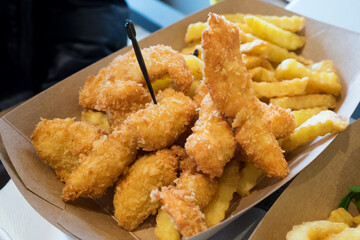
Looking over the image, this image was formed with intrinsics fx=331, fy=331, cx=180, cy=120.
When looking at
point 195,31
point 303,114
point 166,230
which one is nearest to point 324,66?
point 303,114

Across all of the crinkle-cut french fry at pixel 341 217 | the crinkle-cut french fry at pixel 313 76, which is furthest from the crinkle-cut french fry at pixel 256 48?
the crinkle-cut french fry at pixel 341 217

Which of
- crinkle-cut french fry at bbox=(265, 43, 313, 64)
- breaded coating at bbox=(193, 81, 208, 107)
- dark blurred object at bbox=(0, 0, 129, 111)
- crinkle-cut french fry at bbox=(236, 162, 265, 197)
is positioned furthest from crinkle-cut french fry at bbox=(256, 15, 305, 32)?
dark blurred object at bbox=(0, 0, 129, 111)

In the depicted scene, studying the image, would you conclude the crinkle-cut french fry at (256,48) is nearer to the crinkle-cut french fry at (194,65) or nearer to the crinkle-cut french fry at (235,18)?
the crinkle-cut french fry at (194,65)

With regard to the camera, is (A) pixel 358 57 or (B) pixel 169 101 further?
(A) pixel 358 57

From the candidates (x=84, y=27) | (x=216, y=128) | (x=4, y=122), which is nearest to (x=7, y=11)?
(x=84, y=27)

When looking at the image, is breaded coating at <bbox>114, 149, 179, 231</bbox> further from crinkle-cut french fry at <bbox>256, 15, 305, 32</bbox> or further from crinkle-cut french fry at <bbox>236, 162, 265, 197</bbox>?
crinkle-cut french fry at <bbox>256, 15, 305, 32</bbox>

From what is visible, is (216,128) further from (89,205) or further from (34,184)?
(34,184)

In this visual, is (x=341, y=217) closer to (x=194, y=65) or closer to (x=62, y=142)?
(x=194, y=65)
